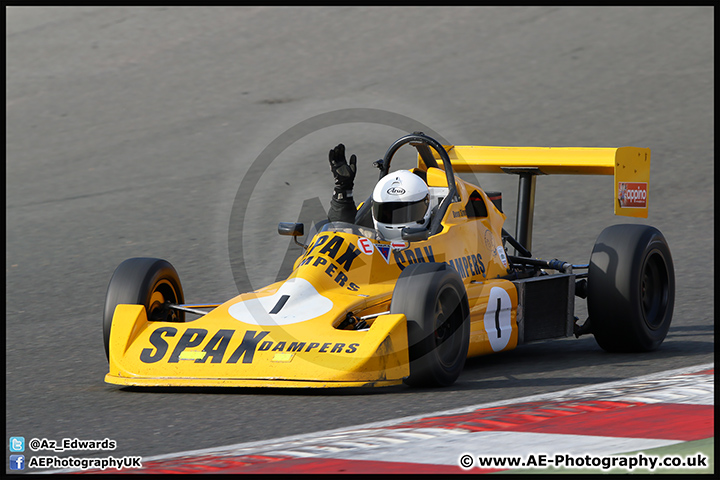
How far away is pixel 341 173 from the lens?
8352 mm

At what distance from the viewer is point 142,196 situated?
53.0 ft

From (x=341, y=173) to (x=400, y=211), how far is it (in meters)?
0.58

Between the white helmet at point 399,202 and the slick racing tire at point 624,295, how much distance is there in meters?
1.40

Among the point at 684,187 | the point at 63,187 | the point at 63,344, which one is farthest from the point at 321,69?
the point at 63,344

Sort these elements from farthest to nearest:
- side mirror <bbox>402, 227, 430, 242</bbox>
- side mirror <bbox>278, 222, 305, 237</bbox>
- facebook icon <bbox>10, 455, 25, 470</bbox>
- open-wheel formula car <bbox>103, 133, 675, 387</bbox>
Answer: side mirror <bbox>278, 222, 305, 237</bbox> < side mirror <bbox>402, 227, 430, 242</bbox> < open-wheel formula car <bbox>103, 133, 675, 387</bbox> < facebook icon <bbox>10, 455, 25, 470</bbox>

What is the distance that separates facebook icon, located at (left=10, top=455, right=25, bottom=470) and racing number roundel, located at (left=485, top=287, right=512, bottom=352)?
3.43 meters

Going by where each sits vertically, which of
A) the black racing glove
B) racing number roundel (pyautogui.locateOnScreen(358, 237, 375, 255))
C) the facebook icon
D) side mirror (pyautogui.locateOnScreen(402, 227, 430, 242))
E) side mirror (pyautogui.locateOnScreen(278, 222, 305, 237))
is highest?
the black racing glove

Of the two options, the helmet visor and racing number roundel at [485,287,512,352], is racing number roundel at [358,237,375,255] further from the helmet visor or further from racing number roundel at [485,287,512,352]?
racing number roundel at [485,287,512,352]

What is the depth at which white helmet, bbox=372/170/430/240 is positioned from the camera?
8094mm

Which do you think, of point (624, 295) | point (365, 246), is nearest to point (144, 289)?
point (365, 246)

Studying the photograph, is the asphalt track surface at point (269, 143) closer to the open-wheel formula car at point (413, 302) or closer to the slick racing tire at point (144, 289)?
the open-wheel formula car at point (413, 302)

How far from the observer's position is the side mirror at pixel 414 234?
7.82 meters

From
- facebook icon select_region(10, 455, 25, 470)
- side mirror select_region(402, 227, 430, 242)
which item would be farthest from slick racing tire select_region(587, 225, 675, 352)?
facebook icon select_region(10, 455, 25, 470)

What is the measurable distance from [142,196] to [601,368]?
9.94 m
